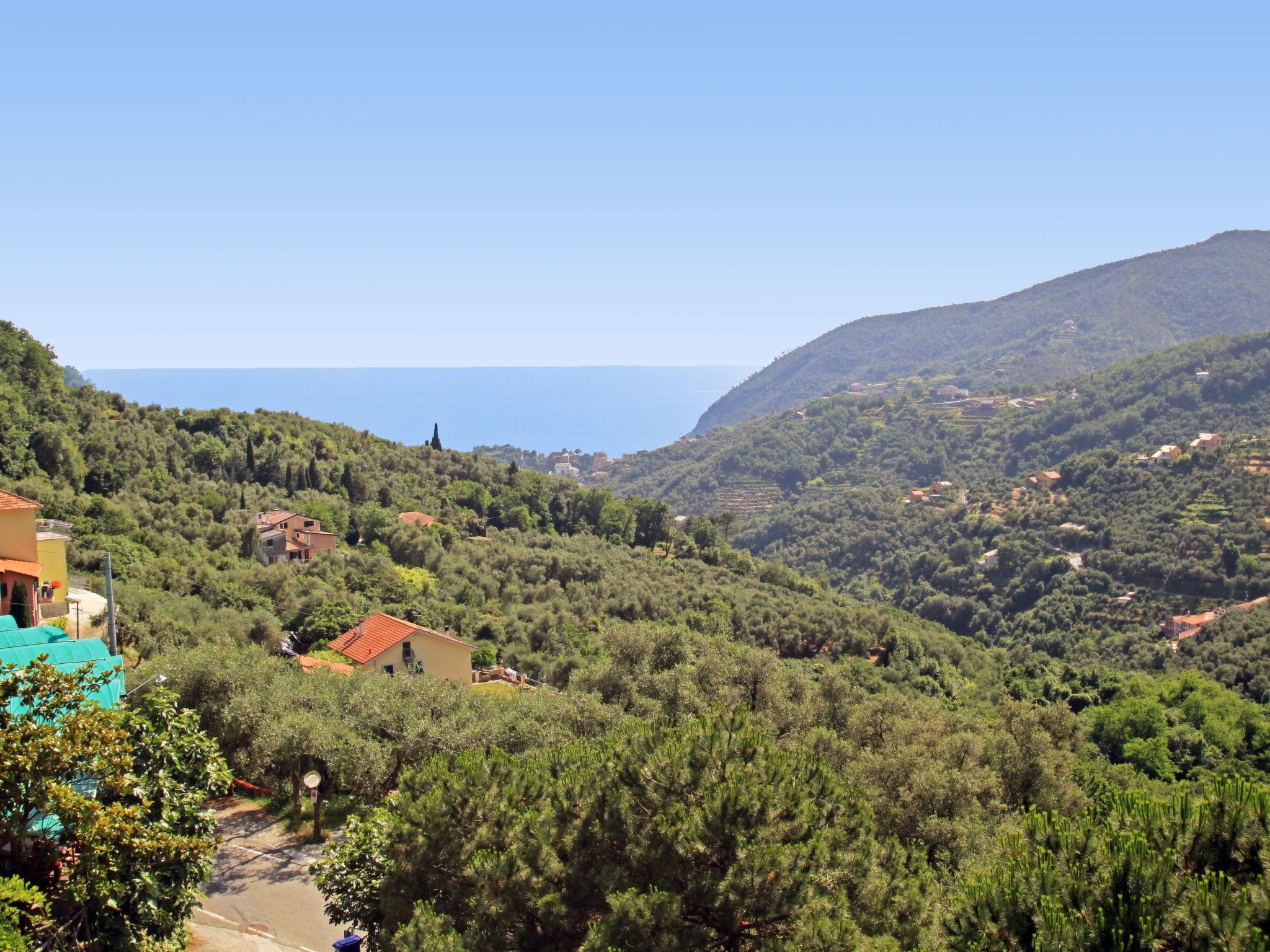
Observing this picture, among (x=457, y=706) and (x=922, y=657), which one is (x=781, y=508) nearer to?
(x=922, y=657)

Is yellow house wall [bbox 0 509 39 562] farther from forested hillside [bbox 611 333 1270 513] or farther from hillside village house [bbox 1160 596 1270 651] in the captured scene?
forested hillside [bbox 611 333 1270 513]

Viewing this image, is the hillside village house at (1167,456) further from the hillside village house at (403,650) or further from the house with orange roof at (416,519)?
the hillside village house at (403,650)

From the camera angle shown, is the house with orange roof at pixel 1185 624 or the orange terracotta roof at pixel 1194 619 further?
the orange terracotta roof at pixel 1194 619

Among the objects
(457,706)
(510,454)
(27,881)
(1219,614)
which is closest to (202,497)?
(457,706)

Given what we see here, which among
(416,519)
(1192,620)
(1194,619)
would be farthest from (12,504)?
(1194,619)

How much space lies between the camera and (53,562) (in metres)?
17.9

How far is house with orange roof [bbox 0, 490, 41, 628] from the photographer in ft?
52.5

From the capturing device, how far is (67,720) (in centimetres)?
738

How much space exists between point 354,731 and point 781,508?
91.9 metres

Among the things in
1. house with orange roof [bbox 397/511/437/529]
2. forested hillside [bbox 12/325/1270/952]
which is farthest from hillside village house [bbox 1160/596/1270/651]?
house with orange roof [bbox 397/511/437/529]

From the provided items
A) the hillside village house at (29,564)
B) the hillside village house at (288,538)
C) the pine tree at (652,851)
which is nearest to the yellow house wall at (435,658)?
the hillside village house at (29,564)

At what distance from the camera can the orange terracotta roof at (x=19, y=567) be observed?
16.0 m

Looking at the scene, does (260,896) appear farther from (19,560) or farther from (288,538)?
(288,538)

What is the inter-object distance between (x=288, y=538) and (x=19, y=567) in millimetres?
18706
